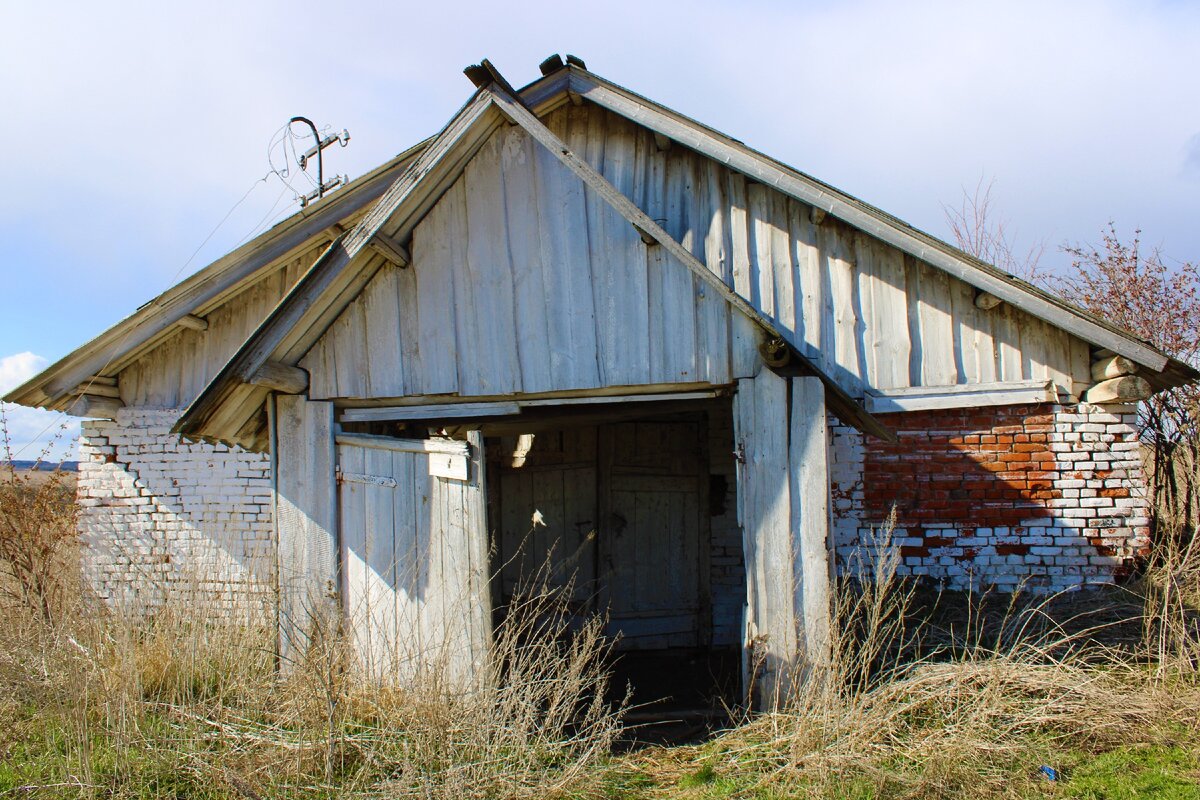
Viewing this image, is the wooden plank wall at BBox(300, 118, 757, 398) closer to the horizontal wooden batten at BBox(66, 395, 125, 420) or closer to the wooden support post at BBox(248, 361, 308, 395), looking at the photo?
the wooden support post at BBox(248, 361, 308, 395)

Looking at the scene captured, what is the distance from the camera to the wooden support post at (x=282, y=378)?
17.9 ft

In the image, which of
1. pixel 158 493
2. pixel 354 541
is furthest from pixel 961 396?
pixel 158 493

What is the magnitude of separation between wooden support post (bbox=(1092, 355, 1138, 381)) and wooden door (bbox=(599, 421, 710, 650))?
12.2 ft

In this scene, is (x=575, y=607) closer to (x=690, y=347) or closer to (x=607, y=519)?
(x=607, y=519)

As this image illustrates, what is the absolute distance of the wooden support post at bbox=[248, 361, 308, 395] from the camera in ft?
17.9

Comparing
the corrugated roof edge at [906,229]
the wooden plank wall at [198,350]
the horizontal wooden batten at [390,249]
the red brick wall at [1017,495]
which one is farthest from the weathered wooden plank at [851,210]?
the wooden plank wall at [198,350]

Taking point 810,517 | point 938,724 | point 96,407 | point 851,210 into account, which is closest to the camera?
point 938,724

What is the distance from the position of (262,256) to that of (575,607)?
499 cm

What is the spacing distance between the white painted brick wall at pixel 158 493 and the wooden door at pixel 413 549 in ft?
12.2

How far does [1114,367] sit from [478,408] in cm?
507

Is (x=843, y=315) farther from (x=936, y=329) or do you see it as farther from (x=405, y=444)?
(x=405, y=444)

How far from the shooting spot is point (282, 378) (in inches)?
221

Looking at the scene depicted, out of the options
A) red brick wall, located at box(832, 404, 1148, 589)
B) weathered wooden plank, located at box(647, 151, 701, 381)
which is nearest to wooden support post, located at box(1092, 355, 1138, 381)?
red brick wall, located at box(832, 404, 1148, 589)

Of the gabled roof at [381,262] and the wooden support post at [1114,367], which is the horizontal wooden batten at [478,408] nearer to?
the gabled roof at [381,262]
